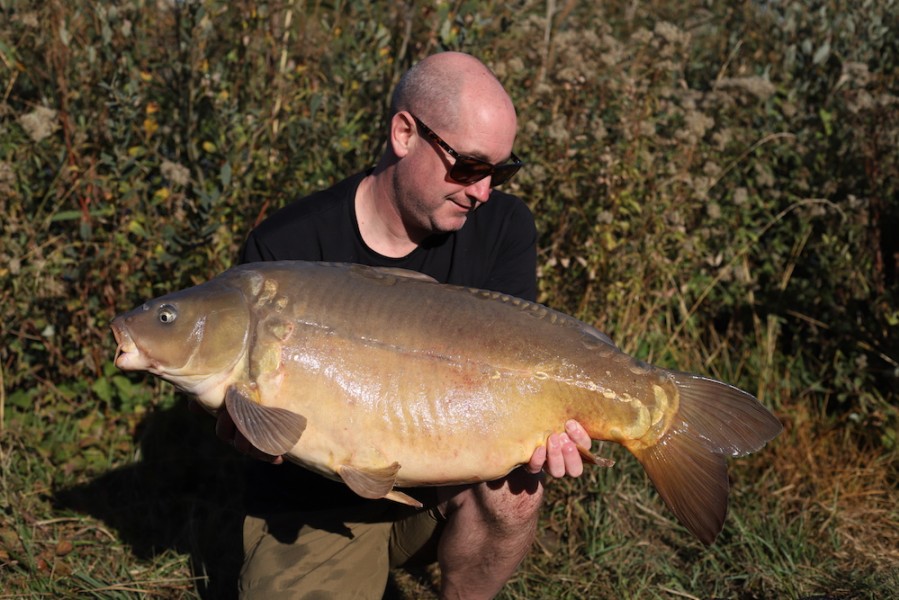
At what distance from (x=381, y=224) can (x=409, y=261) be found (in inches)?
5.0

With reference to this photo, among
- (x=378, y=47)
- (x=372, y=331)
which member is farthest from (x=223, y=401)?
(x=378, y=47)

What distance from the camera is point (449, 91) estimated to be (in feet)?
8.38

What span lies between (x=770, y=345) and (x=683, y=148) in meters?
0.97

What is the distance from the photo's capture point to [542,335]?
7.08 feet

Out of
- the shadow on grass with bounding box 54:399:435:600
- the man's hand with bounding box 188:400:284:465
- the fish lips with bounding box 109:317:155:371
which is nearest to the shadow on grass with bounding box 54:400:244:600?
the shadow on grass with bounding box 54:399:435:600

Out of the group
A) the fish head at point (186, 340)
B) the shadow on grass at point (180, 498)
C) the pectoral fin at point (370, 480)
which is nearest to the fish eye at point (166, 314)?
the fish head at point (186, 340)

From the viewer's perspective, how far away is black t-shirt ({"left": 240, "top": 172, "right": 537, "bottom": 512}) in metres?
2.59

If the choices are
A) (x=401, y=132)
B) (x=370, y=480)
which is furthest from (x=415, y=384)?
(x=401, y=132)

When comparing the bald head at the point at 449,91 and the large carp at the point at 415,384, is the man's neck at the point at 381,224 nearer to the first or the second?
the bald head at the point at 449,91

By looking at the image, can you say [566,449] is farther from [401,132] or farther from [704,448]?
[401,132]

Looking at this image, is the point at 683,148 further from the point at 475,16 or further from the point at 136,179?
the point at 136,179

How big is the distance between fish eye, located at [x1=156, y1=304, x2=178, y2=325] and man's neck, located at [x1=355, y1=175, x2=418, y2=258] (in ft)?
2.19

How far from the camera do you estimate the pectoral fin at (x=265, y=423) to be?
6.43 ft

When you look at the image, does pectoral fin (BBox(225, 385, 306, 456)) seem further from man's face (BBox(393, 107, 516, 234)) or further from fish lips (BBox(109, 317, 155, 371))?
man's face (BBox(393, 107, 516, 234))
